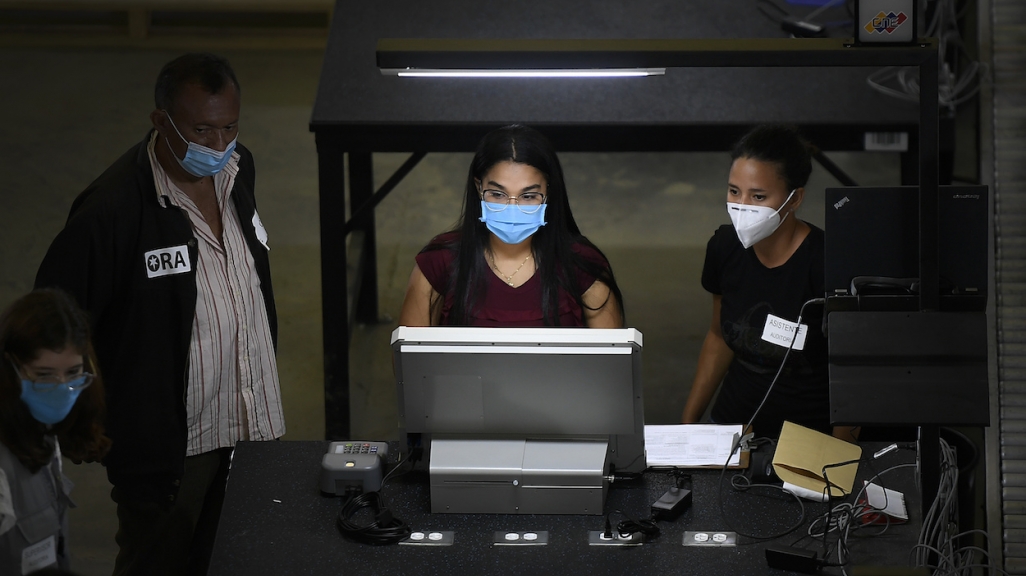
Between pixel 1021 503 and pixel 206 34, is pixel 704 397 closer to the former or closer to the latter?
pixel 1021 503

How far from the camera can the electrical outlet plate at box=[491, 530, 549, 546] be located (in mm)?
2312

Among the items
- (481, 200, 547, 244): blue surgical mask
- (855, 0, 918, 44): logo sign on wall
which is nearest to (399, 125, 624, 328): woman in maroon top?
(481, 200, 547, 244): blue surgical mask

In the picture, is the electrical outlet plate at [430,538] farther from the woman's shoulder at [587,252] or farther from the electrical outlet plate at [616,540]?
the woman's shoulder at [587,252]

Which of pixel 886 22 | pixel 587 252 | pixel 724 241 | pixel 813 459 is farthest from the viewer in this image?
pixel 724 241

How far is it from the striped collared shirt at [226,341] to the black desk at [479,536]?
25 cm

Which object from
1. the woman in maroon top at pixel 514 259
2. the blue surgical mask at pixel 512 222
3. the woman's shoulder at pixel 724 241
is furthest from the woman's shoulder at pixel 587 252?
the woman's shoulder at pixel 724 241

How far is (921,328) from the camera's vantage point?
224 cm

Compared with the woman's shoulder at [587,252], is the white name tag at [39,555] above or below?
below

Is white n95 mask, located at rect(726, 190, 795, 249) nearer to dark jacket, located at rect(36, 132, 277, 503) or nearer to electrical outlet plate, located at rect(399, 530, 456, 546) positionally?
electrical outlet plate, located at rect(399, 530, 456, 546)

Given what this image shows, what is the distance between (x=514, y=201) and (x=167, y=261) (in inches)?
33.8

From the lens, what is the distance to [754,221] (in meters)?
2.94

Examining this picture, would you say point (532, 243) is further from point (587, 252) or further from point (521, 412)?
point (521, 412)

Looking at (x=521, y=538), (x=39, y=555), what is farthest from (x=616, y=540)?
(x=39, y=555)

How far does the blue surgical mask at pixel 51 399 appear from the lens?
2260 mm
